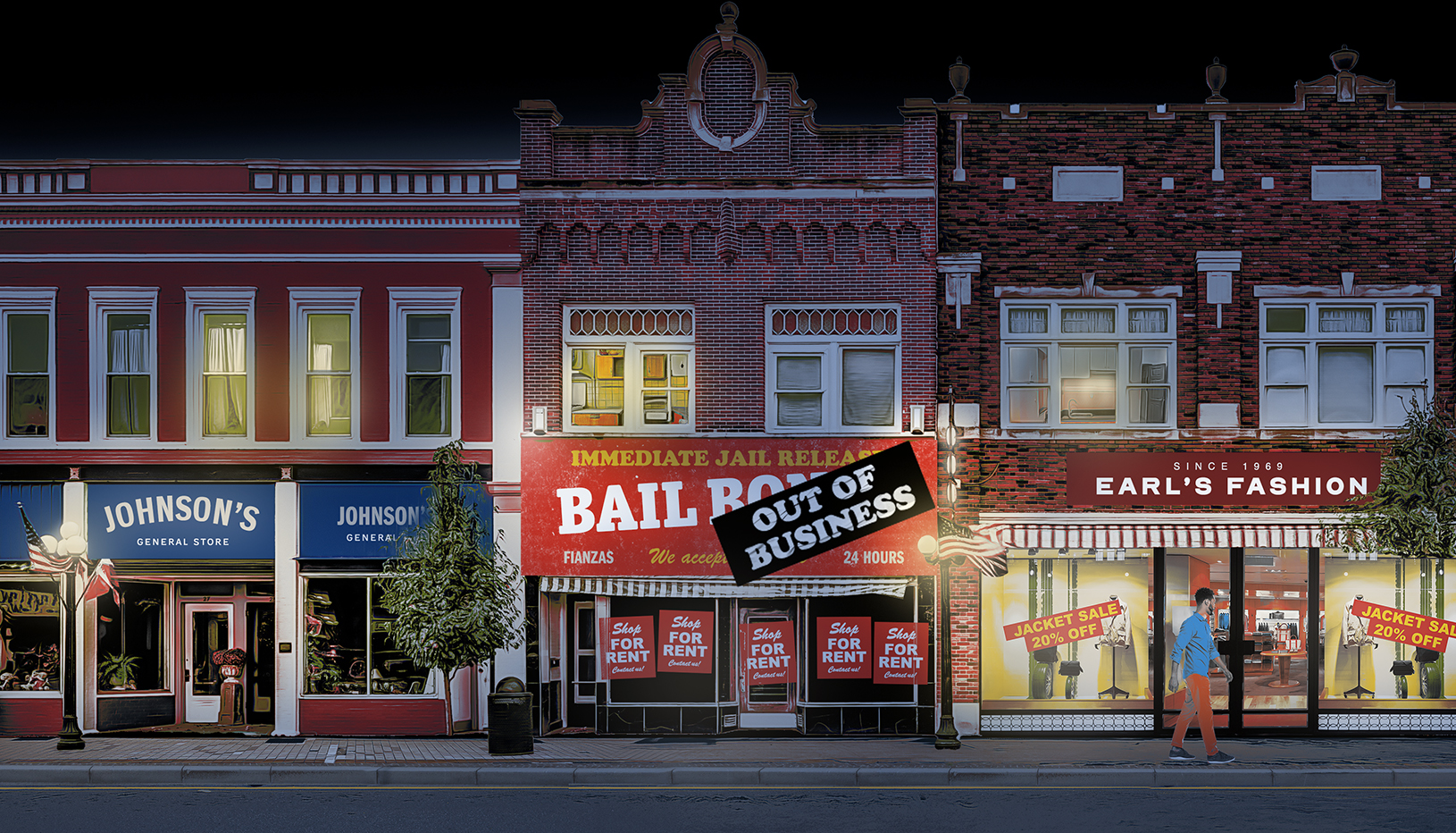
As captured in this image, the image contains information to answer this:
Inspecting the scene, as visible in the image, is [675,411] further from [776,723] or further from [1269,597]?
[1269,597]

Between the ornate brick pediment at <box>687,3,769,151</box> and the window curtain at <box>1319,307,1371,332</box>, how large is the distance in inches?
352

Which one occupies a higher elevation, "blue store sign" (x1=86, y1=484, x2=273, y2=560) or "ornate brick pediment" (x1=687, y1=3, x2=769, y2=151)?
"ornate brick pediment" (x1=687, y1=3, x2=769, y2=151)

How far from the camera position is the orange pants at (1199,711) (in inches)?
565

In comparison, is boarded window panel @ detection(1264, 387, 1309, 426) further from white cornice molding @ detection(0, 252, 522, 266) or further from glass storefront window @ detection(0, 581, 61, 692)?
glass storefront window @ detection(0, 581, 61, 692)

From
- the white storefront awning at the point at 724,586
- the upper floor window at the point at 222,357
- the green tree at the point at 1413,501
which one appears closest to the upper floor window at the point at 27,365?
the upper floor window at the point at 222,357

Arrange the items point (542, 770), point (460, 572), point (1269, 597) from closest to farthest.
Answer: point (542, 770) < point (460, 572) < point (1269, 597)

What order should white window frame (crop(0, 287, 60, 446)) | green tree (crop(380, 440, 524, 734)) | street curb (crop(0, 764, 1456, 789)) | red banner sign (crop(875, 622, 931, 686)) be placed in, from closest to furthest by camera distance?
street curb (crop(0, 764, 1456, 789)) → green tree (crop(380, 440, 524, 734)) → red banner sign (crop(875, 622, 931, 686)) → white window frame (crop(0, 287, 60, 446))

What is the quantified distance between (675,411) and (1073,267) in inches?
250

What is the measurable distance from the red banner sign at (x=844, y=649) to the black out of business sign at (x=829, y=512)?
1.33 meters

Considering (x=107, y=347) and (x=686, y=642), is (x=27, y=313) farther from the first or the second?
(x=686, y=642)

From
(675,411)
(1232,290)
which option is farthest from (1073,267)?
(675,411)

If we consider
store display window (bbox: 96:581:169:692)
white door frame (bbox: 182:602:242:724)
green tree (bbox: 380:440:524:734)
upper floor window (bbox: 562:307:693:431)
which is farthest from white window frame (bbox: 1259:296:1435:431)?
store display window (bbox: 96:581:169:692)

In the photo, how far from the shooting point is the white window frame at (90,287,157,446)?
56.5 feet

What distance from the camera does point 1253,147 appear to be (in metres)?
17.1
